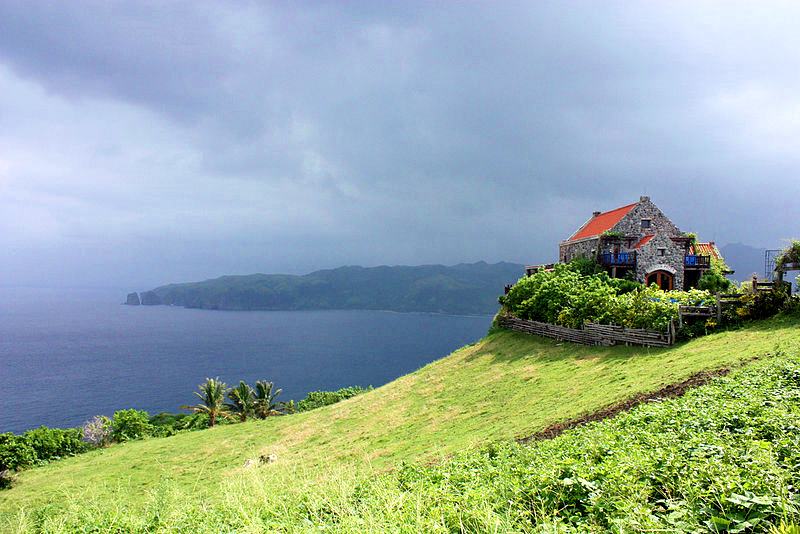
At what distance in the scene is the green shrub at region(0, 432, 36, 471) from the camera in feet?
120

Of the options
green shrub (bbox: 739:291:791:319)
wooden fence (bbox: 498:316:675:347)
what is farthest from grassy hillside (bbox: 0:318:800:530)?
green shrub (bbox: 739:291:791:319)

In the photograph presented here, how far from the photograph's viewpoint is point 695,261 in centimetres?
3894

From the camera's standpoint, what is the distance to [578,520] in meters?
6.02

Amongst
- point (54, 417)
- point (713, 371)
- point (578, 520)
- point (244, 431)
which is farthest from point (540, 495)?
point (54, 417)

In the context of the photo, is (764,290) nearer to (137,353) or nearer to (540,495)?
(540,495)

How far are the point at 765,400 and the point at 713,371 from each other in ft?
24.7

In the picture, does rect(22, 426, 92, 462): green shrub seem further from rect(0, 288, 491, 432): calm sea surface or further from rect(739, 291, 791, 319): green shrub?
rect(0, 288, 491, 432): calm sea surface

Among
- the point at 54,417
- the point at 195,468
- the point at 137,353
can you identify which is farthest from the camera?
the point at 137,353

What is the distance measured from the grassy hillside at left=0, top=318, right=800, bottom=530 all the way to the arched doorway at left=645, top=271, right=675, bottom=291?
13.8 meters

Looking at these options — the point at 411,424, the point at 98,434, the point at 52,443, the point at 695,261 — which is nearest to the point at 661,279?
the point at 695,261

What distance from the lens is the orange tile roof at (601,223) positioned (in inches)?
1634

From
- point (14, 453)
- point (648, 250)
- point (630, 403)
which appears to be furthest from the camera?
point (648, 250)

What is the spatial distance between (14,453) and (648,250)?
59.3 metres

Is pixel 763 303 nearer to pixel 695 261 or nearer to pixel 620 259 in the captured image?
pixel 620 259
